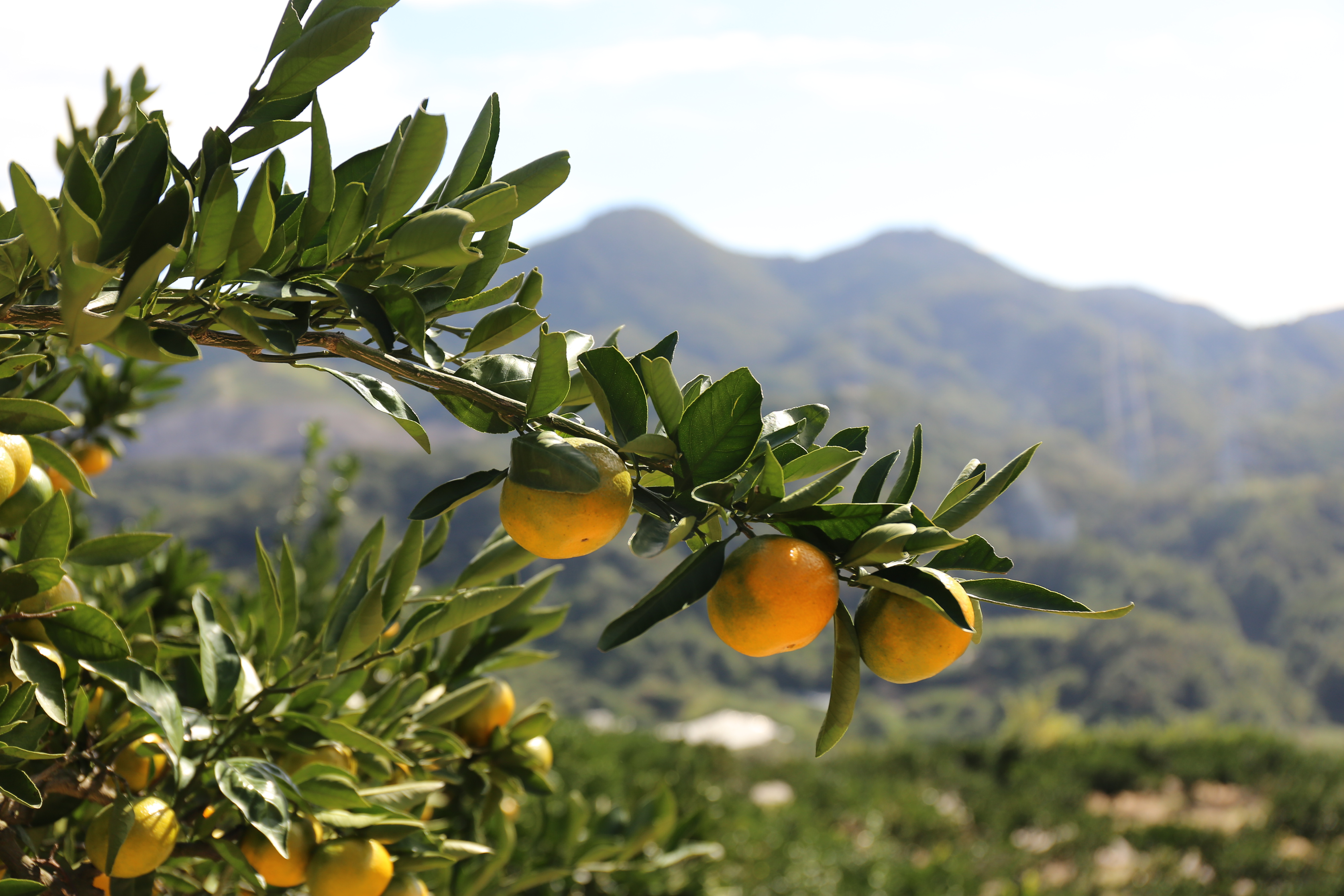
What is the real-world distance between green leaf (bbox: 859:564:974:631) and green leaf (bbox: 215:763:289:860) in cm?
43

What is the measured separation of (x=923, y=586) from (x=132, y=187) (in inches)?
19.4

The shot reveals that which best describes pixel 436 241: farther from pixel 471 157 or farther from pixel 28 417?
pixel 28 417

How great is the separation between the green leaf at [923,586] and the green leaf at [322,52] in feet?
1.44

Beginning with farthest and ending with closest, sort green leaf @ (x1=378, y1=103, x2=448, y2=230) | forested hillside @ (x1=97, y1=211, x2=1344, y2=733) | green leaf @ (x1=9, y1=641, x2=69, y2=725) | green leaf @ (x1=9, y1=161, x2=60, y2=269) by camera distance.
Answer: forested hillside @ (x1=97, y1=211, x2=1344, y2=733)
green leaf @ (x1=9, y1=641, x2=69, y2=725)
green leaf @ (x1=378, y1=103, x2=448, y2=230)
green leaf @ (x1=9, y1=161, x2=60, y2=269)

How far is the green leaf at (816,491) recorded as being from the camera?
1.64 feet

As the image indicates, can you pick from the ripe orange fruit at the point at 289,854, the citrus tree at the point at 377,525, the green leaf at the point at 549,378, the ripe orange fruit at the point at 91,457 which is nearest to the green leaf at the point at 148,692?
the citrus tree at the point at 377,525

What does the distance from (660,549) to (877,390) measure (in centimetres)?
8382

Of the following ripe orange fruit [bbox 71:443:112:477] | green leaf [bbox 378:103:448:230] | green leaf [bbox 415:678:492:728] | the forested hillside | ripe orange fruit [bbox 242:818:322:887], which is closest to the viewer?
green leaf [bbox 378:103:448:230]

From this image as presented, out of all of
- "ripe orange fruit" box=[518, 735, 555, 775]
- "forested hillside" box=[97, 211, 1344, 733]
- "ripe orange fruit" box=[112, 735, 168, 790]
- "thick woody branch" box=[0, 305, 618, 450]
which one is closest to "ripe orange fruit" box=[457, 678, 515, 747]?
"ripe orange fruit" box=[518, 735, 555, 775]

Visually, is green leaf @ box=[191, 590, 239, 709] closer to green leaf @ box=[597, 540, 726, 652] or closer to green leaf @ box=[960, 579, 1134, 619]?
green leaf @ box=[597, 540, 726, 652]

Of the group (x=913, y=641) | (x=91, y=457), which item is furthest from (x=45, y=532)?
(x=91, y=457)

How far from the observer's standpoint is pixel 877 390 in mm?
82000

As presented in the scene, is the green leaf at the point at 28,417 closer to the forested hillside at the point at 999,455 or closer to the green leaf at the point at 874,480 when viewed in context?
the green leaf at the point at 874,480

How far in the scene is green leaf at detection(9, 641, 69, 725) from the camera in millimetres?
605
